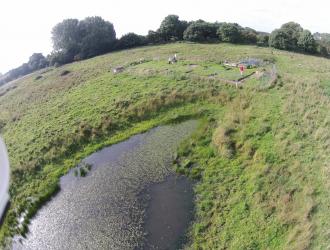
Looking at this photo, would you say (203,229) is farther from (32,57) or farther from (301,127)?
(32,57)

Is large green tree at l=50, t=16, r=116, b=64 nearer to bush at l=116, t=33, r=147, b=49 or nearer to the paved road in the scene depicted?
bush at l=116, t=33, r=147, b=49

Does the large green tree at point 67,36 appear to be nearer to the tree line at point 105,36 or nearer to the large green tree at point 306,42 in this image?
the tree line at point 105,36

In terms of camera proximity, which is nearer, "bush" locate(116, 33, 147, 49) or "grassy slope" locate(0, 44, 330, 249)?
"grassy slope" locate(0, 44, 330, 249)

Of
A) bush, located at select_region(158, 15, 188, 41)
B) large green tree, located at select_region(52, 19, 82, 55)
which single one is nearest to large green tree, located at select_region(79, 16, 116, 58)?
large green tree, located at select_region(52, 19, 82, 55)

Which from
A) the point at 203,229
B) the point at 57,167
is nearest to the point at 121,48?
the point at 57,167

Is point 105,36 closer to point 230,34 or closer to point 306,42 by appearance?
point 230,34

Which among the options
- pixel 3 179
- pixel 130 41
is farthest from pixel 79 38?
pixel 3 179
